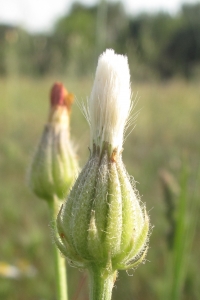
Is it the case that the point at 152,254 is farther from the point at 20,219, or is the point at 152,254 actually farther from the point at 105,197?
the point at 105,197

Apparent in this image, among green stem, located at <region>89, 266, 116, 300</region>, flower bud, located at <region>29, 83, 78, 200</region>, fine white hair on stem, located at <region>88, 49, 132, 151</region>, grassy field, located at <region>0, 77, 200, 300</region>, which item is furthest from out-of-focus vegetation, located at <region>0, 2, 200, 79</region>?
green stem, located at <region>89, 266, 116, 300</region>

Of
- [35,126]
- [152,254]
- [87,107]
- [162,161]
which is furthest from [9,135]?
[87,107]

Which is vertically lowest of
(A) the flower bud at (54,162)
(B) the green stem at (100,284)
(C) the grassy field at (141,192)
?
(B) the green stem at (100,284)

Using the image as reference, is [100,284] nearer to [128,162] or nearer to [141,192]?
[141,192]

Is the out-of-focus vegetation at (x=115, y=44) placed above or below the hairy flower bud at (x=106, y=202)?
above

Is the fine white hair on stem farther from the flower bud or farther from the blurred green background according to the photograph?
the flower bud

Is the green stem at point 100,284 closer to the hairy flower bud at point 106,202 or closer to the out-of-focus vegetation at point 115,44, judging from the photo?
the hairy flower bud at point 106,202

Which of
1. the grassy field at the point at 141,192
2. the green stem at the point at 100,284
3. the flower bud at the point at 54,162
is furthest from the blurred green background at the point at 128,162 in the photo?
the green stem at the point at 100,284
